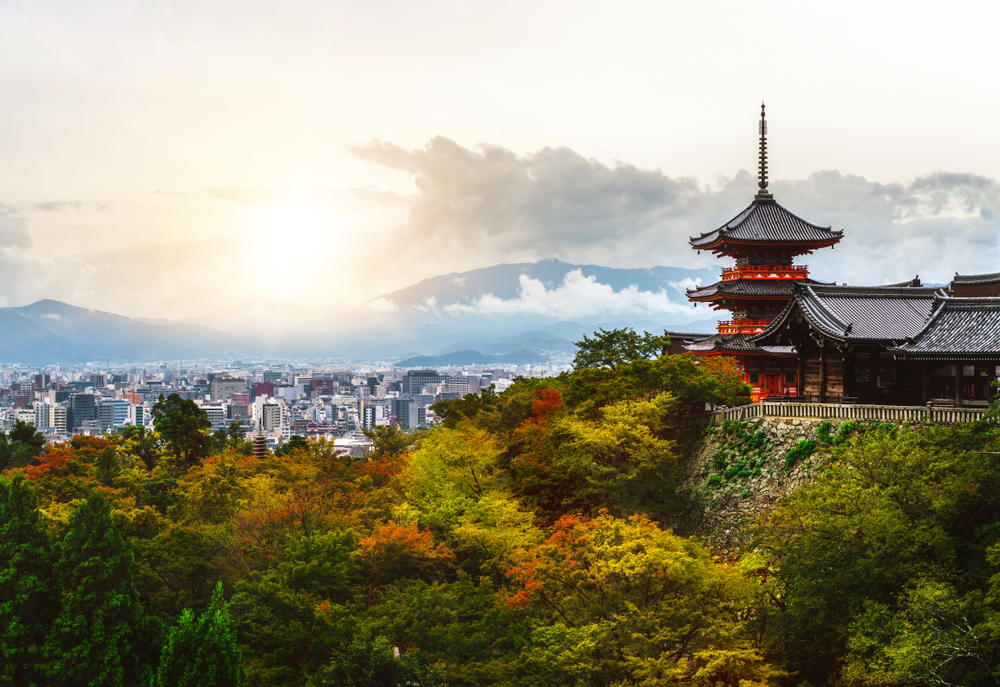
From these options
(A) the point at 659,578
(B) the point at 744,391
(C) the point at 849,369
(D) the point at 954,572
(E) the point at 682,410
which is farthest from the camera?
(B) the point at 744,391

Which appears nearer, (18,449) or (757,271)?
(757,271)

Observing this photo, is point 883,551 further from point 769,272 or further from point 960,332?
point 769,272

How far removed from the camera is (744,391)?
29.8 meters

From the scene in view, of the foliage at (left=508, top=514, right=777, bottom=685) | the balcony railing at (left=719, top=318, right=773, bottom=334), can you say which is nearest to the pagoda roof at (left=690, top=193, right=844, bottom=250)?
the balcony railing at (left=719, top=318, right=773, bottom=334)

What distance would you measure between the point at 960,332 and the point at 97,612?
25.8 m

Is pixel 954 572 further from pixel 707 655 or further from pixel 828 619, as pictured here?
pixel 707 655

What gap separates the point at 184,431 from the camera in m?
39.1

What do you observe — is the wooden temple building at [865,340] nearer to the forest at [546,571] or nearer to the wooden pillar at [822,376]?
the wooden pillar at [822,376]

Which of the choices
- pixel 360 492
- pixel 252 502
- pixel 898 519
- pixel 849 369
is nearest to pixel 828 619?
pixel 898 519

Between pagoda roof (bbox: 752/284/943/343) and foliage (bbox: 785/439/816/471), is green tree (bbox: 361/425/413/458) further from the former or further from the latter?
foliage (bbox: 785/439/816/471)

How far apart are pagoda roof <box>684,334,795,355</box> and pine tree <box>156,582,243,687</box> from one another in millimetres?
→ 21464

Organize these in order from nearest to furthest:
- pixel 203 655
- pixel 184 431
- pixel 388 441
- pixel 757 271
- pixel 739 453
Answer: pixel 203 655, pixel 739 453, pixel 757 271, pixel 184 431, pixel 388 441

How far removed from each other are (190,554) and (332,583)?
A: 6804mm

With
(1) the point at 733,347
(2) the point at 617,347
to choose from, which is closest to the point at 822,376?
(1) the point at 733,347
